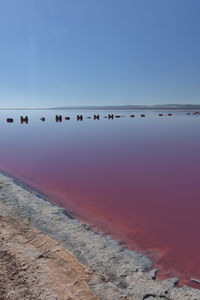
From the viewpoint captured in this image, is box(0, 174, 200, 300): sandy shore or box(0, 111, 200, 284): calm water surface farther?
box(0, 111, 200, 284): calm water surface

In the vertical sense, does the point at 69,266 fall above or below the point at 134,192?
above

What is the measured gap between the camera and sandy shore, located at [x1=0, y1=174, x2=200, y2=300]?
404 cm

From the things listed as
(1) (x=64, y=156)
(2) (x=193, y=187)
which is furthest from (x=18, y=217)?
(1) (x=64, y=156)

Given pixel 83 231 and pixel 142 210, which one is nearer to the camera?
pixel 83 231

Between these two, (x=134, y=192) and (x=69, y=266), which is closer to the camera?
(x=69, y=266)

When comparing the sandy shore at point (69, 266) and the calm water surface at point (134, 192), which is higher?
the sandy shore at point (69, 266)

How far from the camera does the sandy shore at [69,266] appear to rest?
4035 millimetres

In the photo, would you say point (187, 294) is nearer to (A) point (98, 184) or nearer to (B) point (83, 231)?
(B) point (83, 231)

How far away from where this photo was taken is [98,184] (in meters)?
11.6

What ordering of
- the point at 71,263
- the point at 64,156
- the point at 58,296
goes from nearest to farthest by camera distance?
1. the point at 58,296
2. the point at 71,263
3. the point at 64,156

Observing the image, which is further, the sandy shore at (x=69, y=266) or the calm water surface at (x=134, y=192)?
the calm water surface at (x=134, y=192)

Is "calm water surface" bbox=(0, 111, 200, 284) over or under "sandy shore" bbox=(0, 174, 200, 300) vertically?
under

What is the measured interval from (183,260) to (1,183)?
8534 mm

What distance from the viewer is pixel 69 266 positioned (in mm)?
4742
